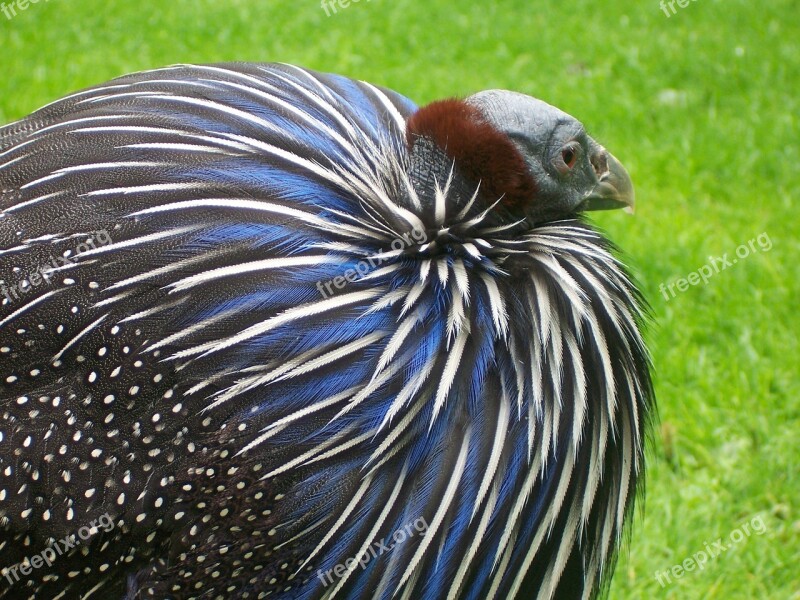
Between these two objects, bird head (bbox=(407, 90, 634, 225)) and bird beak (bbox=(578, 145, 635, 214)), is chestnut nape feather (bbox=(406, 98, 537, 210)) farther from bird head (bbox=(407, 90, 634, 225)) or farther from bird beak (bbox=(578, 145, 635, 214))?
bird beak (bbox=(578, 145, 635, 214))

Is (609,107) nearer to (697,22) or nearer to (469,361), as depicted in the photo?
(697,22)

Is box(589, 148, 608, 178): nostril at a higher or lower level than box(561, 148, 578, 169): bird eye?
lower

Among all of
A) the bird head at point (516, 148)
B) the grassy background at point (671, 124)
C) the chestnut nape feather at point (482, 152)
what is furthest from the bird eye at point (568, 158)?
the grassy background at point (671, 124)

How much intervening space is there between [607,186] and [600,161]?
0.23 ft

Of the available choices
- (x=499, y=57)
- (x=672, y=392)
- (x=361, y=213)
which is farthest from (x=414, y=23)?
(x=361, y=213)

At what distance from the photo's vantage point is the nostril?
2.43m

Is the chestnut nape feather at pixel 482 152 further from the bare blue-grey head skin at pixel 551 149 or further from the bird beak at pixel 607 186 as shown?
the bird beak at pixel 607 186

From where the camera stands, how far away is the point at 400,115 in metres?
2.55

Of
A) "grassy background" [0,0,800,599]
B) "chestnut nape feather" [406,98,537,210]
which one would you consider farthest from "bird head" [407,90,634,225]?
"grassy background" [0,0,800,599]

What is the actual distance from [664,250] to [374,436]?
3042 mm

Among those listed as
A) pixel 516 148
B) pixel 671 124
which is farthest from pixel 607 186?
pixel 671 124

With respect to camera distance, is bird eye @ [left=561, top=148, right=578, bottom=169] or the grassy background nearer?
bird eye @ [left=561, top=148, right=578, bottom=169]

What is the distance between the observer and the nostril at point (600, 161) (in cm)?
243

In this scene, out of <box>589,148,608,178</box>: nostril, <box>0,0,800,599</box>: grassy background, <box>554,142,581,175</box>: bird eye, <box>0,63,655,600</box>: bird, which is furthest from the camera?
<box>0,0,800,599</box>: grassy background
